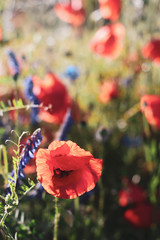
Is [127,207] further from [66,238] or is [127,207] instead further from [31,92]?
[31,92]

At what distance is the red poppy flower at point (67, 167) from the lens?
318 millimetres

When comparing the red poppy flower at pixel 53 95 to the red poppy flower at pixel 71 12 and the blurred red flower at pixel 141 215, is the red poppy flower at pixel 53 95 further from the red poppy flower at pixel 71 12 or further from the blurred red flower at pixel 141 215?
the red poppy flower at pixel 71 12

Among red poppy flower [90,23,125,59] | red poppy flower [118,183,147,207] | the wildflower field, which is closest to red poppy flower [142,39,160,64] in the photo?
the wildflower field

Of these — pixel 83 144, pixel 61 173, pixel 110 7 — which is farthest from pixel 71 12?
pixel 61 173

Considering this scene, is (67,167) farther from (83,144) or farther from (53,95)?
Result: (83,144)

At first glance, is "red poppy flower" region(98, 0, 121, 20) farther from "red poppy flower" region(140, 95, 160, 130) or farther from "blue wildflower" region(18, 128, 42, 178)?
"blue wildflower" region(18, 128, 42, 178)

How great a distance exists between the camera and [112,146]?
0.93m

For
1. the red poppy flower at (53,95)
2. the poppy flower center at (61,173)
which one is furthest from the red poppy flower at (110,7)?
the poppy flower center at (61,173)

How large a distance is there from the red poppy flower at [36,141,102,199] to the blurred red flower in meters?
0.39

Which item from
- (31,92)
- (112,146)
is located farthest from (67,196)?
(112,146)

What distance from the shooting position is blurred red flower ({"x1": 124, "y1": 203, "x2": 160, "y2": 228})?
69 cm

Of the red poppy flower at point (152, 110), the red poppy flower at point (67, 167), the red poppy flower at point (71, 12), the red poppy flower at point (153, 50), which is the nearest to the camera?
the red poppy flower at point (67, 167)

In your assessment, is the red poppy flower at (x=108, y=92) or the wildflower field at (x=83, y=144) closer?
the wildflower field at (x=83, y=144)

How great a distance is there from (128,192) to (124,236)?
13cm
